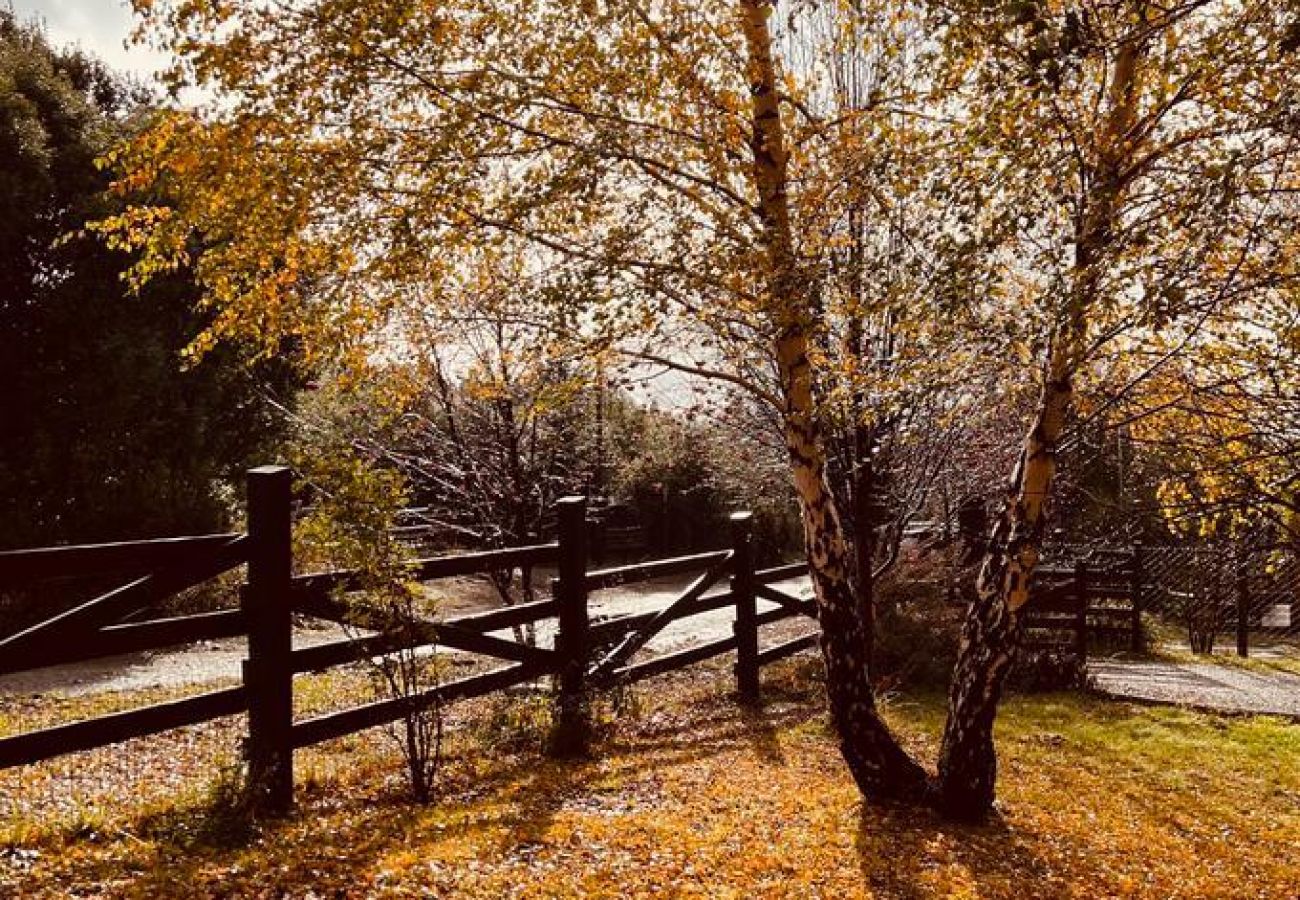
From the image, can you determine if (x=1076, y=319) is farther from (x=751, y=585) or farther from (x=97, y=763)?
(x=97, y=763)

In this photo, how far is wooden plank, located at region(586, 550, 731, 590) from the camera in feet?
25.7

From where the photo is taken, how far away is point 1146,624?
653 inches

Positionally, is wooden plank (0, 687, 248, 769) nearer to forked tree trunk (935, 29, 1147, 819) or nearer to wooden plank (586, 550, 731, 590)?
wooden plank (586, 550, 731, 590)

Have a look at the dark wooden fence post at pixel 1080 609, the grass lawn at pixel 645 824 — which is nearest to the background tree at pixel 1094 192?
the grass lawn at pixel 645 824

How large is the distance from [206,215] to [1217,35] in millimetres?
5460

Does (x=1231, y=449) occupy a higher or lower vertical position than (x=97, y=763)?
higher

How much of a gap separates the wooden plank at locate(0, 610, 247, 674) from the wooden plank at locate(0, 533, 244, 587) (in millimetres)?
309

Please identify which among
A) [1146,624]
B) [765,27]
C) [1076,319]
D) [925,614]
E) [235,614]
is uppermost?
[765,27]

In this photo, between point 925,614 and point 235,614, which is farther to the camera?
point 925,614

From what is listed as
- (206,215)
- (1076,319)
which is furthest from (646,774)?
(206,215)

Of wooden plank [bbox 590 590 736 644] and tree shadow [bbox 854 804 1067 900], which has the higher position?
wooden plank [bbox 590 590 736 644]

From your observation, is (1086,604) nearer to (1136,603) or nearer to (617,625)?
(1136,603)

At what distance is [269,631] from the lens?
518 centimetres

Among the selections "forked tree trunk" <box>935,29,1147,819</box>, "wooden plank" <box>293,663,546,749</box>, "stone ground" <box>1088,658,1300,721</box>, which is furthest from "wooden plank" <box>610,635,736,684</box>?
"stone ground" <box>1088,658,1300,721</box>
